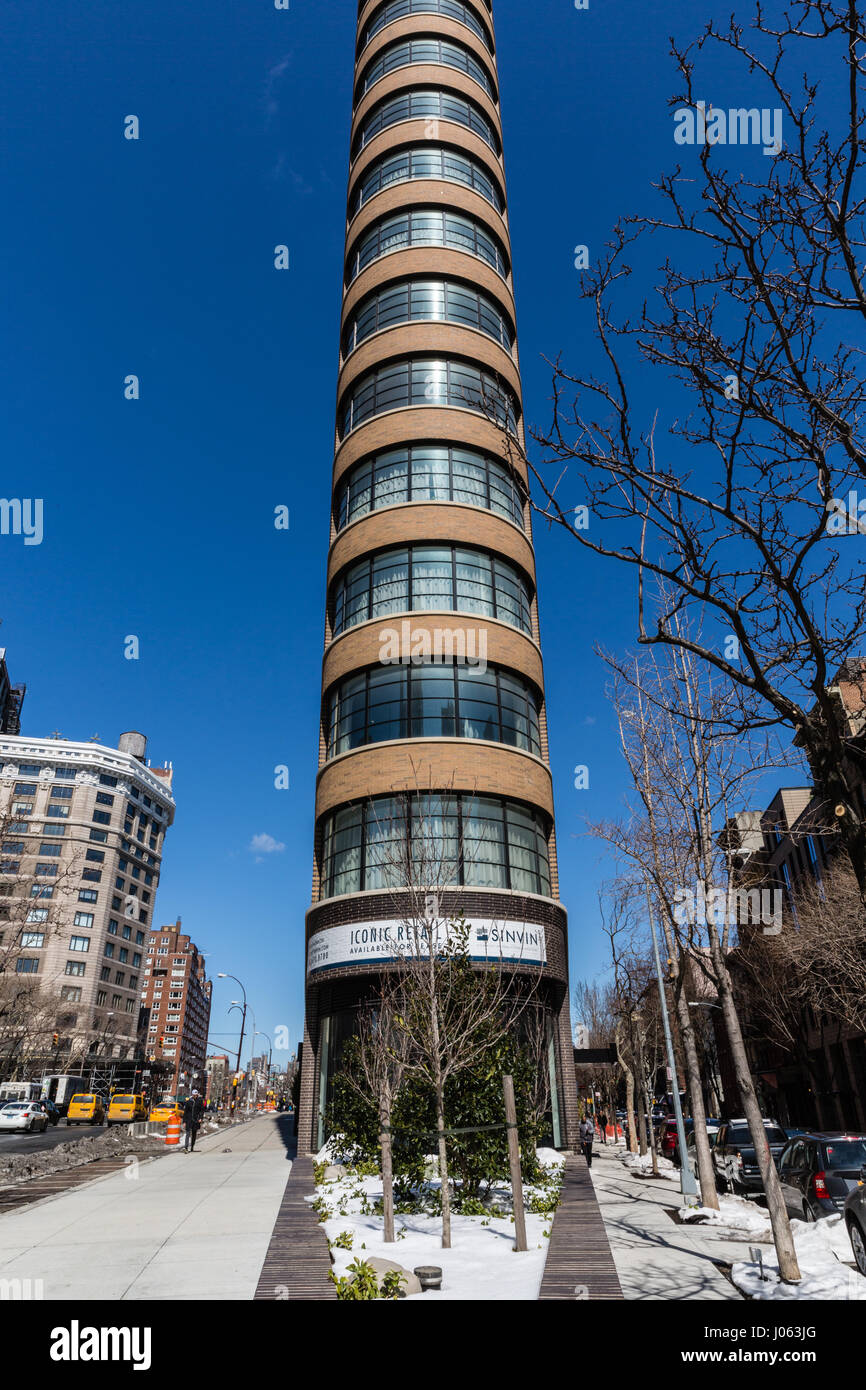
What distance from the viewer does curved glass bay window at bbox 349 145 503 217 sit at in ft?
103

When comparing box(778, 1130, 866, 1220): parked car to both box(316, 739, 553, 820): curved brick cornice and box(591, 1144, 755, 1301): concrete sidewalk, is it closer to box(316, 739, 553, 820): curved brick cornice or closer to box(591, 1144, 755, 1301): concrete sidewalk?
box(591, 1144, 755, 1301): concrete sidewalk

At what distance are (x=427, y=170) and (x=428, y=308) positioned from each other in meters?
7.14

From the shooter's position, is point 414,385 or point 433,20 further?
point 433,20

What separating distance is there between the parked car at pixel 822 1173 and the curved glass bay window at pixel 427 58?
38363 mm

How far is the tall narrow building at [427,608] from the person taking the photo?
20.6 meters

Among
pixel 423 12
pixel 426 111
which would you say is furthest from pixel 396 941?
pixel 423 12

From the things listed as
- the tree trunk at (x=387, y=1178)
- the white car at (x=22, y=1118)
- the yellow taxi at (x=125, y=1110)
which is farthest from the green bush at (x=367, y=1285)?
the yellow taxi at (x=125, y=1110)

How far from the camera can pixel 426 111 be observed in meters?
32.7

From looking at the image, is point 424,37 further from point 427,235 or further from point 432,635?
point 432,635

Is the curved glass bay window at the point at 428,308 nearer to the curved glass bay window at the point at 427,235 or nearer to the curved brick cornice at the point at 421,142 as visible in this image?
the curved glass bay window at the point at 427,235

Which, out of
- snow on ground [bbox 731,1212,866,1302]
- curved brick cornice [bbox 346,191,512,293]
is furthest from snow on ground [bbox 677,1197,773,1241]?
curved brick cornice [bbox 346,191,512,293]

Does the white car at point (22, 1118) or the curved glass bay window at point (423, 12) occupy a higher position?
the curved glass bay window at point (423, 12)
